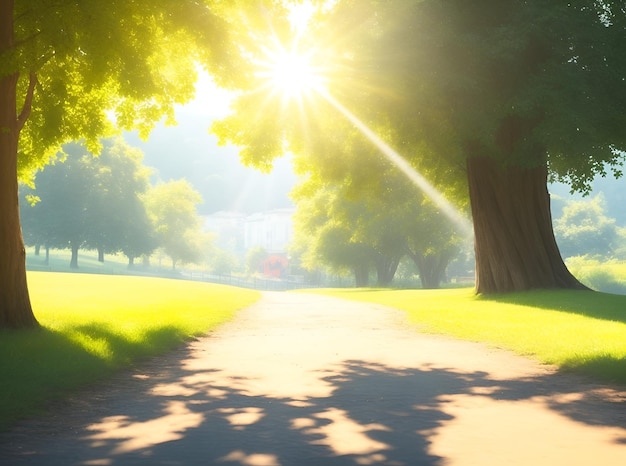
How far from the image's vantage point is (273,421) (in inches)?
307

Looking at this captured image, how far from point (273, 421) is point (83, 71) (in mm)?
11526

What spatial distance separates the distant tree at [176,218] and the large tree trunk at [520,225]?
75.3 meters

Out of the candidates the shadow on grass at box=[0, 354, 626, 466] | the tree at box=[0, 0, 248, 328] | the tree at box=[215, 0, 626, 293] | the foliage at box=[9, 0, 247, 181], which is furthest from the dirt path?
the tree at box=[215, 0, 626, 293]

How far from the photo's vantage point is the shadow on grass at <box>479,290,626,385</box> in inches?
449

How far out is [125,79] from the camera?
16.3 m

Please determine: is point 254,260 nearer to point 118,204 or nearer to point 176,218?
point 176,218

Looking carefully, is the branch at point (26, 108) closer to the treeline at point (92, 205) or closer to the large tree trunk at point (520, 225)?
the large tree trunk at point (520, 225)

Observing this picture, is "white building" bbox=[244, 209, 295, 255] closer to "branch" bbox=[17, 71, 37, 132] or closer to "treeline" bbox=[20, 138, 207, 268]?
"treeline" bbox=[20, 138, 207, 268]

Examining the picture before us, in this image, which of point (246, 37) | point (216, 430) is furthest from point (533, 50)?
point (216, 430)

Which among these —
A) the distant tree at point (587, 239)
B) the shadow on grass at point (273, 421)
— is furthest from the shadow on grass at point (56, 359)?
the distant tree at point (587, 239)

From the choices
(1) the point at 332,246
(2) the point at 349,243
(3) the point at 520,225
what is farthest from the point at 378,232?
(3) the point at 520,225

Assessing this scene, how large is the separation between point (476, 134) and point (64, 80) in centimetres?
1377

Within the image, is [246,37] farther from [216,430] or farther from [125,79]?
[216,430]

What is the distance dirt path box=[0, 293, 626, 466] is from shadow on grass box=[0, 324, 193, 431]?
0.36 m
